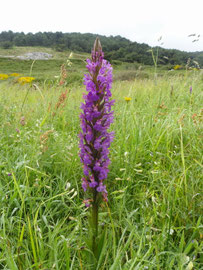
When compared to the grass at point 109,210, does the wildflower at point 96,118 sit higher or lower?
higher

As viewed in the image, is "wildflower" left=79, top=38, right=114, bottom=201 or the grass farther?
the grass

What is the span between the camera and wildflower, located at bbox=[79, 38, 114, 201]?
130 cm

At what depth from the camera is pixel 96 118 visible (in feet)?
4.36

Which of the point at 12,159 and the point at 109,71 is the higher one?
the point at 109,71

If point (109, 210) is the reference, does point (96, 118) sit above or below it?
above

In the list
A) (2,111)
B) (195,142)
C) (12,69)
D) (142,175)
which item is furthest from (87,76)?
(12,69)

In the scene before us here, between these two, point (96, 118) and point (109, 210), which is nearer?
point (96, 118)

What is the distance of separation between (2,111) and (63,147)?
77.0 inches

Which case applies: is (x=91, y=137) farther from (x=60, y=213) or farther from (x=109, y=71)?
(x=60, y=213)

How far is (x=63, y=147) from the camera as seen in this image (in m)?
2.73

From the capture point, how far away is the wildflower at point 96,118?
Result: 4.27ft

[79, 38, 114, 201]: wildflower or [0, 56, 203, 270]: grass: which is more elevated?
[79, 38, 114, 201]: wildflower

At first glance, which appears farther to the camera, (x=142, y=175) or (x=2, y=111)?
(x=2, y=111)

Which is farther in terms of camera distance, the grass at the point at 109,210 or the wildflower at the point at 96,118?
the grass at the point at 109,210
